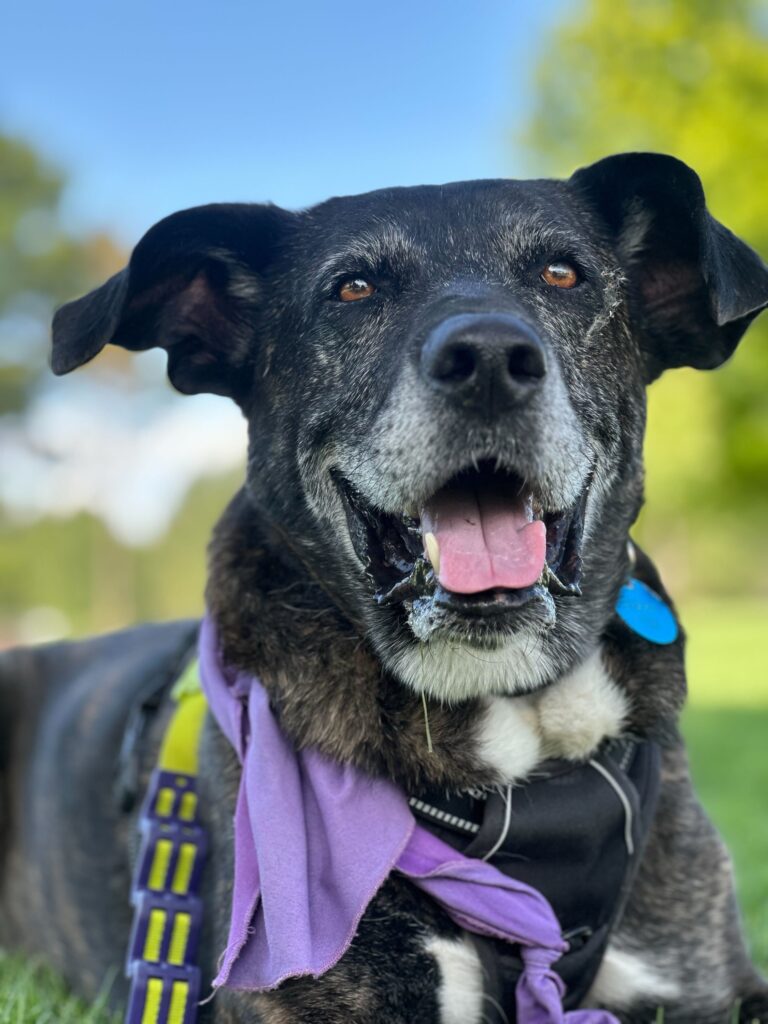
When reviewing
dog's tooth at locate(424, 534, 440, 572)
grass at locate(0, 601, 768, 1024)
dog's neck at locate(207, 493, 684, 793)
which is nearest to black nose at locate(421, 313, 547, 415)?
dog's tooth at locate(424, 534, 440, 572)

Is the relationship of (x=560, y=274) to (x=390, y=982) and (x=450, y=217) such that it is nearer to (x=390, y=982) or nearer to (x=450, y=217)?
(x=450, y=217)

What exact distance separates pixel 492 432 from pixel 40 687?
111 inches

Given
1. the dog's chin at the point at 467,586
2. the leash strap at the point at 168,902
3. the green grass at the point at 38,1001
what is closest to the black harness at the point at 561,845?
the dog's chin at the point at 467,586

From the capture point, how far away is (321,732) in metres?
2.62

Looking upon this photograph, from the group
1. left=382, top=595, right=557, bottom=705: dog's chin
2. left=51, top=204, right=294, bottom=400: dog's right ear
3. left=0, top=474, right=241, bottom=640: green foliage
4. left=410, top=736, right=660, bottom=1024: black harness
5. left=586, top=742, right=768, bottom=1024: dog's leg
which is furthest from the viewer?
left=0, top=474, right=241, bottom=640: green foliage

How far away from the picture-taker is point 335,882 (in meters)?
2.44

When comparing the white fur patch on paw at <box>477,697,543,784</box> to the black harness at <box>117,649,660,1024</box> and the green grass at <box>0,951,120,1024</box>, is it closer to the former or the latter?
the black harness at <box>117,649,660,1024</box>

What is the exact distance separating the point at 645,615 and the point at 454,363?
928mm

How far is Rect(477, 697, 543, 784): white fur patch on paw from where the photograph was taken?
2.61 meters

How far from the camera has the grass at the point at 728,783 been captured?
10.8 ft

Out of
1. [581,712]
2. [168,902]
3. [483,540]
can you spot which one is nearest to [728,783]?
[581,712]

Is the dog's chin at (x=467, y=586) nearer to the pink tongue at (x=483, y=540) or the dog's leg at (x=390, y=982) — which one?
the pink tongue at (x=483, y=540)

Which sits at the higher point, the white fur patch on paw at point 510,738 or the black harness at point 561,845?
the white fur patch on paw at point 510,738

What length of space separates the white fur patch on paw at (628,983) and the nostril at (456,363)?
1.38 meters
